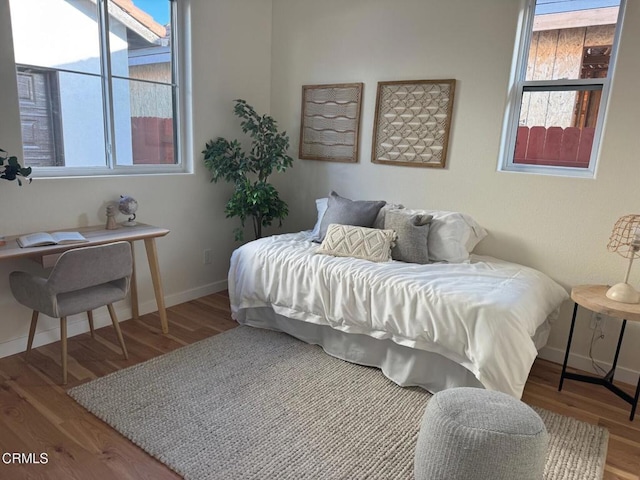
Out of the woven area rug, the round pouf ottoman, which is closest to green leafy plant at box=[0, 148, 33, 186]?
the woven area rug

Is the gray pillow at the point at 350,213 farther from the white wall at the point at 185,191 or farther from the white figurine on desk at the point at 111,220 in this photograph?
the white figurine on desk at the point at 111,220

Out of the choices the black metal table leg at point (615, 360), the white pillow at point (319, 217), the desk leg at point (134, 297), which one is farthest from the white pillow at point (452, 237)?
the desk leg at point (134, 297)

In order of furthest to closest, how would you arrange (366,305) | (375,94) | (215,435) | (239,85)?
(239,85) → (375,94) → (366,305) → (215,435)

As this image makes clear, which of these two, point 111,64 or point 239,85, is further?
point 239,85

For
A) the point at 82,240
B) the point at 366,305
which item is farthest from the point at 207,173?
the point at 366,305

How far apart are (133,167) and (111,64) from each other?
2.34 feet

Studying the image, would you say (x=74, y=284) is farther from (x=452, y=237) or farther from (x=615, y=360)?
(x=615, y=360)

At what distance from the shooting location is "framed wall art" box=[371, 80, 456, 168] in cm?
319

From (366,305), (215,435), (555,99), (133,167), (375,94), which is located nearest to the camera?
(215,435)

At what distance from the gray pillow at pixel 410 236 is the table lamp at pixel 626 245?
1053 millimetres

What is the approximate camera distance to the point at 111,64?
3.00 metres

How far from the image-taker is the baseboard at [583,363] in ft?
8.77

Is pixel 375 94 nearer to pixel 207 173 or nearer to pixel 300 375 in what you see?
pixel 207 173

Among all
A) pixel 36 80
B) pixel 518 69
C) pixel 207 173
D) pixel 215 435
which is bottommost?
pixel 215 435
